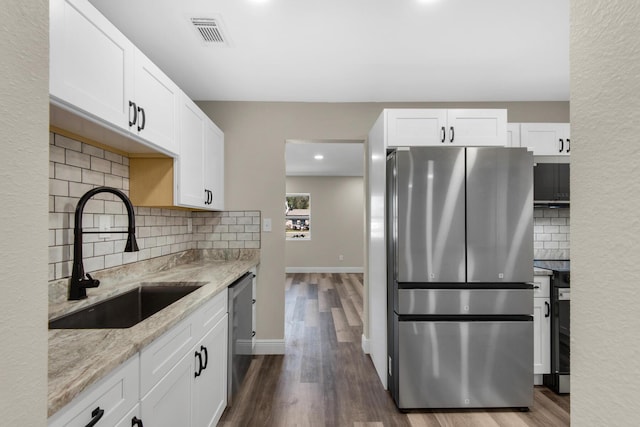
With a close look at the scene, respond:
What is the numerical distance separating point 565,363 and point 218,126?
3.57m

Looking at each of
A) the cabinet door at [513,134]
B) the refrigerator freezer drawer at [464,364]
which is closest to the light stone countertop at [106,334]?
the refrigerator freezer drawer at [464,364]

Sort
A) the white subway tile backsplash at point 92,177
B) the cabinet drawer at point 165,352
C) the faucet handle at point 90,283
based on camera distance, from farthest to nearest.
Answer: the white subway tile backsplash at point 92,177 → the faucet handle at point 90,283 → the cabinet drawer at point 165,352

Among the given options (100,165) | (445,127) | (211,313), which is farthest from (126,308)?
(445,127)

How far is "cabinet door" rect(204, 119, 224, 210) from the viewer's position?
277 centimetres

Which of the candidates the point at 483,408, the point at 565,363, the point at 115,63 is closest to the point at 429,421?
the point at 483,408

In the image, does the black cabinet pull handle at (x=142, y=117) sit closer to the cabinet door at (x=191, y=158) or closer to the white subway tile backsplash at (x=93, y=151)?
the white subway tile backsplash at (x=93, y=151)

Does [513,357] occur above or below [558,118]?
below

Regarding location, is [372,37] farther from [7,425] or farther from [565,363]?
[565,363]

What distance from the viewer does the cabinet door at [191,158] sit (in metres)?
2.25

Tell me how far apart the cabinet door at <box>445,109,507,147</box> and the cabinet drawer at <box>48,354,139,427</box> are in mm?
2402

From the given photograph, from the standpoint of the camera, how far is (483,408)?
90.3 inches

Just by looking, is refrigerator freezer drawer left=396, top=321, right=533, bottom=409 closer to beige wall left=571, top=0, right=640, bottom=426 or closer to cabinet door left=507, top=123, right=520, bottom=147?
A: cabinet door left=507, top=123, right=520, bottom=147

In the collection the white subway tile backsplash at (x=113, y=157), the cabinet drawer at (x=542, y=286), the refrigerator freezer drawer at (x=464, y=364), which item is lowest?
the refrigerator freezer drawer at (x=464, y=364)

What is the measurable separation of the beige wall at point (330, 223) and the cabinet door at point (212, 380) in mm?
6326
